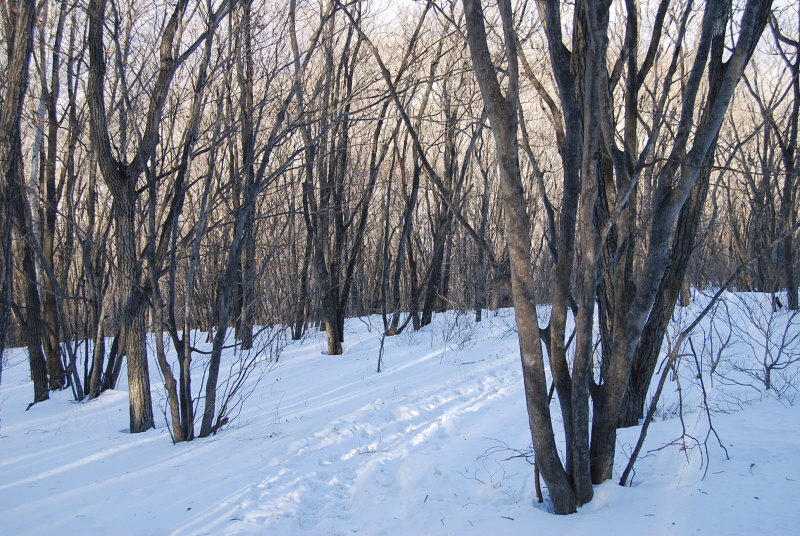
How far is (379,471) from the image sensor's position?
393 cm

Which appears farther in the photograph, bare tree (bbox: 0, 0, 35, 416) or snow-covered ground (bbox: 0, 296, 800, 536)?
bare tree (bbox: 0, 0, 35, 416)

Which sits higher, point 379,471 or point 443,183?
point 443,183

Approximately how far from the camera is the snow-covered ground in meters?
2.59

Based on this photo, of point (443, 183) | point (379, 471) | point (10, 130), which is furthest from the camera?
point (443, 183)

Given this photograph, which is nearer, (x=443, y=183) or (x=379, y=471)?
(x=379, y=471)

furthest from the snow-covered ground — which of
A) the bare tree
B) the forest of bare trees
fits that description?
the bare tree

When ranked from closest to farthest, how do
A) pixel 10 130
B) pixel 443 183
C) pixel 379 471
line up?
pixel 10 130 → pixel 379 471 → pixel 443 183

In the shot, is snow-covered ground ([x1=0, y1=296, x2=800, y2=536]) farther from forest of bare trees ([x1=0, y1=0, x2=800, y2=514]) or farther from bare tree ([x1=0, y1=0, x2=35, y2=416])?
bare tree ([x1=0, y1=0, x2=35, y2=416])

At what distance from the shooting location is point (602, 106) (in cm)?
311

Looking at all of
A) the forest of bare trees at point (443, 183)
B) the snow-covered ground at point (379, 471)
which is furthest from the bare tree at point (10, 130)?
the snow-covered ground at point (379, 471)

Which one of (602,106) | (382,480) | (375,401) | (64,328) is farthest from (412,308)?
(602,106)

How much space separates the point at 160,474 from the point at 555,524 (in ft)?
8.98

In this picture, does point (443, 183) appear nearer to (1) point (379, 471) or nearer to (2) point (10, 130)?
(1) point (379, 471)

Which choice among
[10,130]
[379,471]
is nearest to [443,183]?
[379,471]
